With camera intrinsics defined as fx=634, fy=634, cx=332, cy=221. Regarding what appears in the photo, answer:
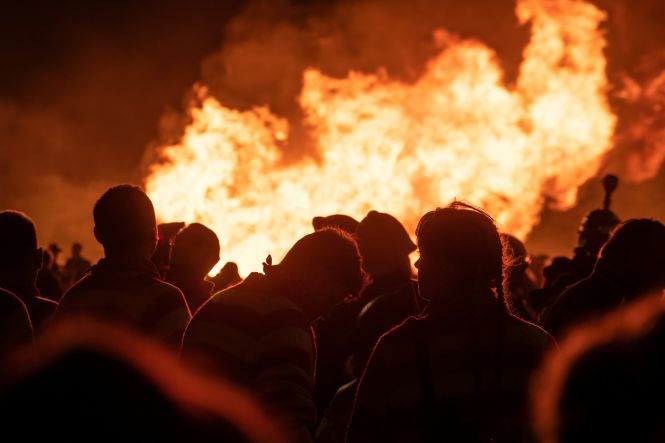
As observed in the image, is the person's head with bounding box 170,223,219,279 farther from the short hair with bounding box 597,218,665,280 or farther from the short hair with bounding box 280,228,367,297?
the short hair with bounding box 597,218,665,280

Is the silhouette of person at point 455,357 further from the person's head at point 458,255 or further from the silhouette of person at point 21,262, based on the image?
the silhouette of person at point 21,262

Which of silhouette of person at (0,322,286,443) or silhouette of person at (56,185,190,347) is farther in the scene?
silhouette of person at (56,185,190,347)

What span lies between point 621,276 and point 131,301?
10.2 feet

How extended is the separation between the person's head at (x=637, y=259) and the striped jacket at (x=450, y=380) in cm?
181

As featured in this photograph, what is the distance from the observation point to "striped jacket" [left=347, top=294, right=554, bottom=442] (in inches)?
100.0

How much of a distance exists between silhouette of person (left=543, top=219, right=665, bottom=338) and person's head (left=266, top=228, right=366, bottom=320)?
1535 millimetres

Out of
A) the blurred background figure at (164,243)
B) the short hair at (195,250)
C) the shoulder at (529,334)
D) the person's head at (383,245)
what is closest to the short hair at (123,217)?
the short hair at (195,250)

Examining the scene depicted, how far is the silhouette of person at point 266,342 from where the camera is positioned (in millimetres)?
2936

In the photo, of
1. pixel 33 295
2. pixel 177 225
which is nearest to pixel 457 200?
pixel 33 295

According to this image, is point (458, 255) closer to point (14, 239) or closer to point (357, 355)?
point (357, 355)

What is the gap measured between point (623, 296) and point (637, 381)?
3.59 metres

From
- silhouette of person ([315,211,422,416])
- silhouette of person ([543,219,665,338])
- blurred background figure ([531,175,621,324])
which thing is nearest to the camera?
silhouette of person ([543,219,665,338])

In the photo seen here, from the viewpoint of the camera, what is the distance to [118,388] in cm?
92

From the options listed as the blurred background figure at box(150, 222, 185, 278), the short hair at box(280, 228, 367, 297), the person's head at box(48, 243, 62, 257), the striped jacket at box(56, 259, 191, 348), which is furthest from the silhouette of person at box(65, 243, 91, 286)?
the short hair at box(280, 228, 367, 297)
